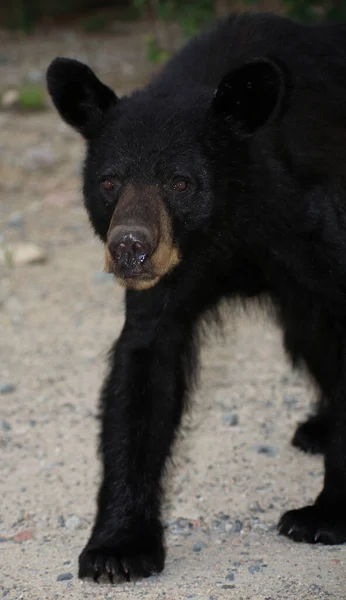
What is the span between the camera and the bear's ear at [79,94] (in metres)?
4.19

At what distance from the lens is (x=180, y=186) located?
3.95 meters

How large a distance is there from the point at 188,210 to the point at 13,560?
1517 millimetres

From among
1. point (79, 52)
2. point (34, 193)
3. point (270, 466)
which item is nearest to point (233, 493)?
point (270, 466)

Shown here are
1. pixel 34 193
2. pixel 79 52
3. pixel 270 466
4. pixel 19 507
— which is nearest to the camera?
pixel 19 507

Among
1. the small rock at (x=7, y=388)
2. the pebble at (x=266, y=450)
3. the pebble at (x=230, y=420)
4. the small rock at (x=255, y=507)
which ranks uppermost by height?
the small rock at (x=255, y=507)

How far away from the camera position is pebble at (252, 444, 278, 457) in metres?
5.25

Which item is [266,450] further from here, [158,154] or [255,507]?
[158,154]

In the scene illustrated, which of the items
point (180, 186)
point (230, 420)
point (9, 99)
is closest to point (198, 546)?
point (230, 420)

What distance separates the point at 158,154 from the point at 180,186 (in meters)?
0.14

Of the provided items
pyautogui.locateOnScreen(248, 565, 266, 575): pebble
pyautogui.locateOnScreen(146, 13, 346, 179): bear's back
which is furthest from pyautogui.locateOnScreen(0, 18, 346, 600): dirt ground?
pyautogui.locateOnScreen(146, 13, 346, 179): bear's back

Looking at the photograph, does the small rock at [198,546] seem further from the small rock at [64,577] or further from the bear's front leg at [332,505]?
the small rock at [64,577]

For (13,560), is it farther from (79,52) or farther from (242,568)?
(79,52)

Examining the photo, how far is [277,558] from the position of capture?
4.16m

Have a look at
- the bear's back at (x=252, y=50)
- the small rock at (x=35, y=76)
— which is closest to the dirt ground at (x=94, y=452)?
the bear's back at (x=252, y=50)
